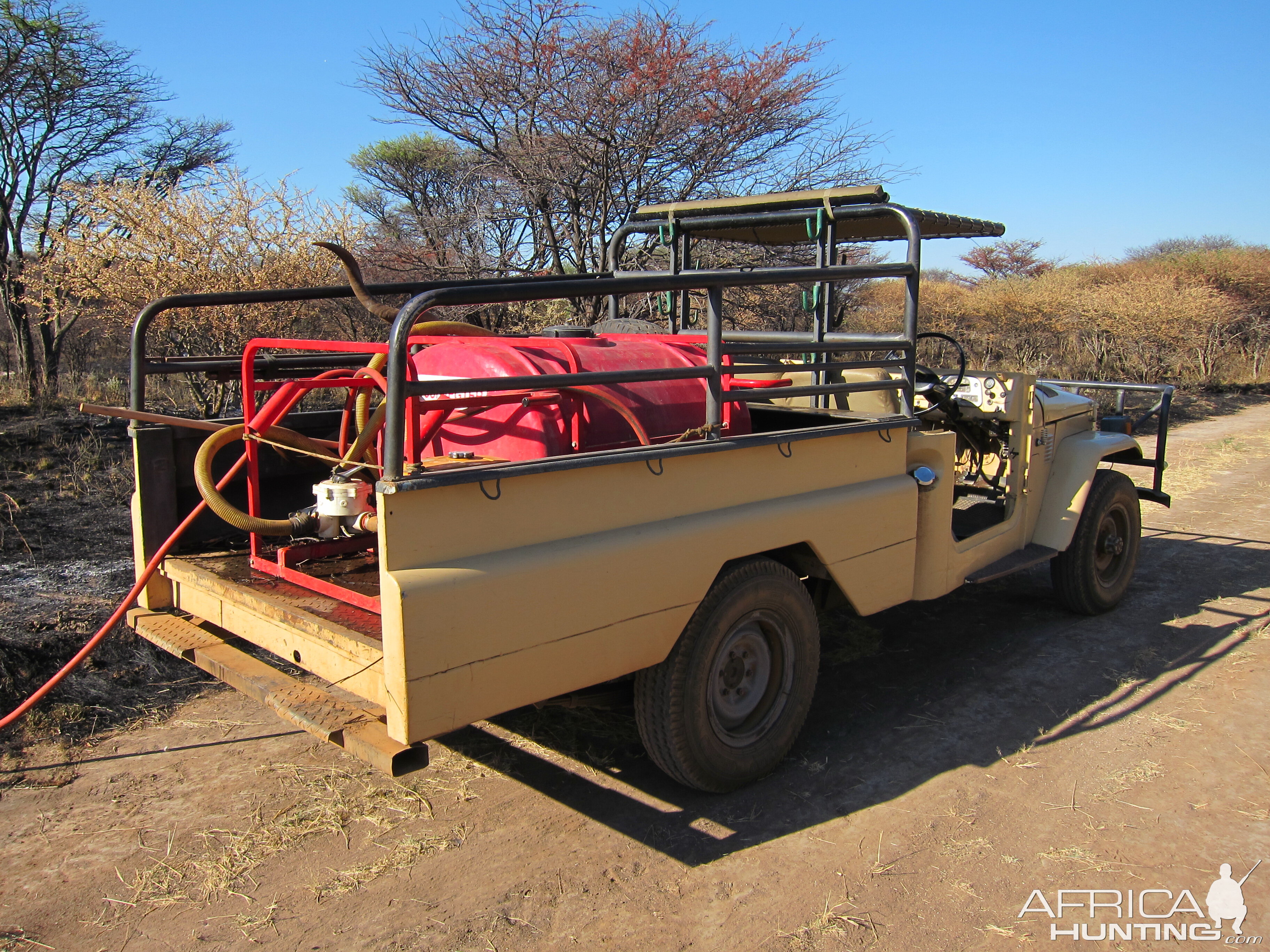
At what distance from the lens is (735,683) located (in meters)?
3.47

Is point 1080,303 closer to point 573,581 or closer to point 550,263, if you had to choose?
point 550,263

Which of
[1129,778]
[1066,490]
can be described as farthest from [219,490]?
[1066,490]

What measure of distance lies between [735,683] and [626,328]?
239 cm

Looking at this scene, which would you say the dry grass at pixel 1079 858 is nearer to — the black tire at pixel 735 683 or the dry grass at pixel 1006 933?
the dry grass at pixel 1006 933

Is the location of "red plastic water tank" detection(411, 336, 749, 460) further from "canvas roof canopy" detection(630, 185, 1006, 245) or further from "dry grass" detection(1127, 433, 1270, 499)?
"dry grass" detection(1127, 433, 1270, 499)

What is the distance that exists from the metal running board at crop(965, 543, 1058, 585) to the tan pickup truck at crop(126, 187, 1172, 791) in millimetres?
20

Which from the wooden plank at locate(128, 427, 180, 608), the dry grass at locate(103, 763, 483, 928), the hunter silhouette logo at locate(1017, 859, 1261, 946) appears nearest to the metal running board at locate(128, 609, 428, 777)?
the wooden plank at locate(128, 427, 180, 608)

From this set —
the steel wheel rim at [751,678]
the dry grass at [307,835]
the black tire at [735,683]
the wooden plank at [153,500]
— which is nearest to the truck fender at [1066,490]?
the black tire at [735,683]

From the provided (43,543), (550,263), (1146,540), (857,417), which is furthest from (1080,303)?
(43,543)

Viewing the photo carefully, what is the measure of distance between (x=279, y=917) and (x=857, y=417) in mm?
2920

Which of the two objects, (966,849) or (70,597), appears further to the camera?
(70,597)

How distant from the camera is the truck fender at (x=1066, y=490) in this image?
16.7 feet

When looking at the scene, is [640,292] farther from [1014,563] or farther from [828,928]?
[1014,563]

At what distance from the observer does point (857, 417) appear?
4.01m
